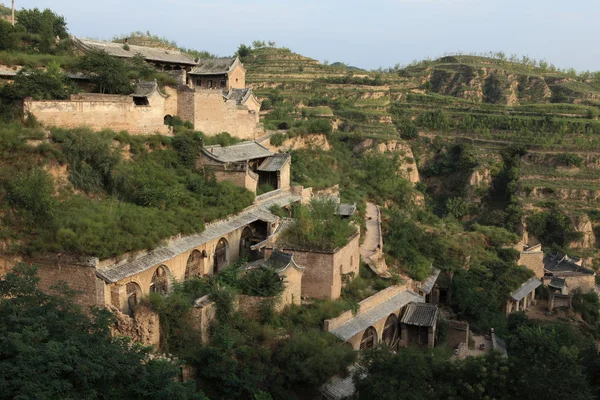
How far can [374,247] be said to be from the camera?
22484mm

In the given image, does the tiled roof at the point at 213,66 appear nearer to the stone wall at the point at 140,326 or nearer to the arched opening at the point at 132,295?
the arched opening at the point at 132,295

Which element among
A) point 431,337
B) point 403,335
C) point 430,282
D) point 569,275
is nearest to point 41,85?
point 403,335

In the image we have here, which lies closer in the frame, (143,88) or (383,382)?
(383,382)

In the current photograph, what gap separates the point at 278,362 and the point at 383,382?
3298mm

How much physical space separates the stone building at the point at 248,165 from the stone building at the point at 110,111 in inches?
91.7

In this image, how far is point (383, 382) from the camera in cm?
1147

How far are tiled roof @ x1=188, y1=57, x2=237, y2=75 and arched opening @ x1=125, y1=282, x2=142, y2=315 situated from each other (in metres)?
16.4

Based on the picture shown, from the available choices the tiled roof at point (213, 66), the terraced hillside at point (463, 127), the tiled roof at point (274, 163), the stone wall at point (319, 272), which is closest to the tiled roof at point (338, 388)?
the stone wall at point (319, 272)

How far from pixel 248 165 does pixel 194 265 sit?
6.60 meters

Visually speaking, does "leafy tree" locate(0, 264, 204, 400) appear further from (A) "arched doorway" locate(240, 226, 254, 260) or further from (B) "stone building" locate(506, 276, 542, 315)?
(B) "stone building" locate(506, 276, 542, 315)

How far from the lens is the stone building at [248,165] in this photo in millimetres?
20453

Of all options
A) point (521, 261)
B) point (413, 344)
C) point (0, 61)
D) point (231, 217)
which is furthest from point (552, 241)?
point (0, 61)

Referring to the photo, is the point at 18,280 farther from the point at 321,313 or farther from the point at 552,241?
the point at 552,241

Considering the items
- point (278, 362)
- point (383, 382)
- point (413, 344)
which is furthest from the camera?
point (413, 344)
